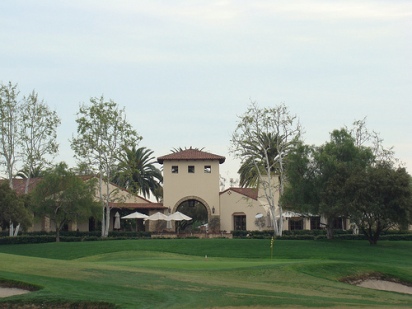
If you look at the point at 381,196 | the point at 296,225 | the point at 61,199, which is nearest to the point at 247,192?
the point at 296,225

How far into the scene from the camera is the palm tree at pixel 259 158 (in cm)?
6829

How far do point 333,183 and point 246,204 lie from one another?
64.0ft

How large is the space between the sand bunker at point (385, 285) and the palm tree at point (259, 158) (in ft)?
111

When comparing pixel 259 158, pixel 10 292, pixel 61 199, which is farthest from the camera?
pixel 259 158

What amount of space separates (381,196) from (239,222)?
2366 centimetres

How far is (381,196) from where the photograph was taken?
52969mm

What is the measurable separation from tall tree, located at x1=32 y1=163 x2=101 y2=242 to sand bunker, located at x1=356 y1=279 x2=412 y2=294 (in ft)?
114

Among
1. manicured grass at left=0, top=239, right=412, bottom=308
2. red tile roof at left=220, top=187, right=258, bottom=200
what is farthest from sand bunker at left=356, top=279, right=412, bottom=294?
red tile roof at left=220, top=187, right=258, bottom=200

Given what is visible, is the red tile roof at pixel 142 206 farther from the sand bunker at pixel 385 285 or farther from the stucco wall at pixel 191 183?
the sand bunker at pixel 385 285

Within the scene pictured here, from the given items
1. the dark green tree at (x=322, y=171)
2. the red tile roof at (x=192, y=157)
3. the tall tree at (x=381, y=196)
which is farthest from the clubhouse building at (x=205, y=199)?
the tall tree at (x=381, y=196)

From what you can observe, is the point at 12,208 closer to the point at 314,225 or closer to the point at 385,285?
the point at 314,225

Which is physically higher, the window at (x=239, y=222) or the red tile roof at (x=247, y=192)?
the red tile roof at (x=247, y=192)

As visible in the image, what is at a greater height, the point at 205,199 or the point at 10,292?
the point at 205,199

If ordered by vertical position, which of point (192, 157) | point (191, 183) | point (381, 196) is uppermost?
point (192, 157)
